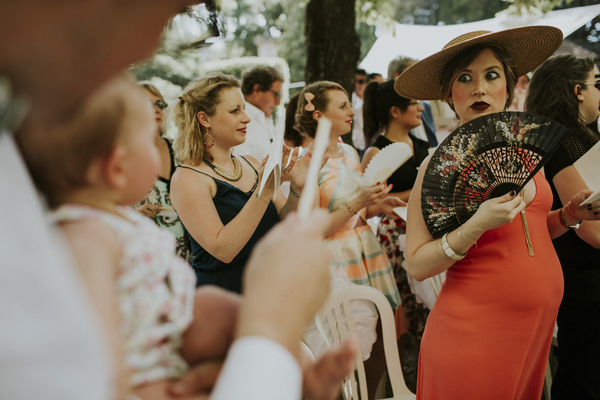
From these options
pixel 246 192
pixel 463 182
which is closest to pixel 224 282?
pixel 246 192

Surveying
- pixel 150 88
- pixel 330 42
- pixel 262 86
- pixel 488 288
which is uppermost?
pixel 330 42

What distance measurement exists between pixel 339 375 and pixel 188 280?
0.28 m

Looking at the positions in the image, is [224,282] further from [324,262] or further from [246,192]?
[324,262]

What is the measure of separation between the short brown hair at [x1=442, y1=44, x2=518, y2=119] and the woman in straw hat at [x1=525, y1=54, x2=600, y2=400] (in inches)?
22.4

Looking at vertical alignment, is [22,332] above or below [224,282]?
above

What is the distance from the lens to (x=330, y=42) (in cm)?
634

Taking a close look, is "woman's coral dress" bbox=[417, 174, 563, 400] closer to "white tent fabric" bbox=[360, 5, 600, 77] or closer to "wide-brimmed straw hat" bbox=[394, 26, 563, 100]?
"wide-brimmed straw hat" bbox=[394, 26, 563, 100]

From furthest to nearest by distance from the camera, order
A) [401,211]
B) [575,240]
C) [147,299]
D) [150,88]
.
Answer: [150,88], [401,211], [575,240], [147,299]

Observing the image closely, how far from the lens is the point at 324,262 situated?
61 centimetres

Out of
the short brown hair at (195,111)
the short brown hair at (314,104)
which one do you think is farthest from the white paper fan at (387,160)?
the short brown hair at (195,111)

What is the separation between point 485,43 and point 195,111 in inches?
63.4

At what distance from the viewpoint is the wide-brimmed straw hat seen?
2.09m

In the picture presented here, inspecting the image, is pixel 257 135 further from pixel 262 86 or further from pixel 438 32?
pixel 438 32

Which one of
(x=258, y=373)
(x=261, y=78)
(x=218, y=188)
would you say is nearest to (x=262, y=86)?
(x=261, y=78)
